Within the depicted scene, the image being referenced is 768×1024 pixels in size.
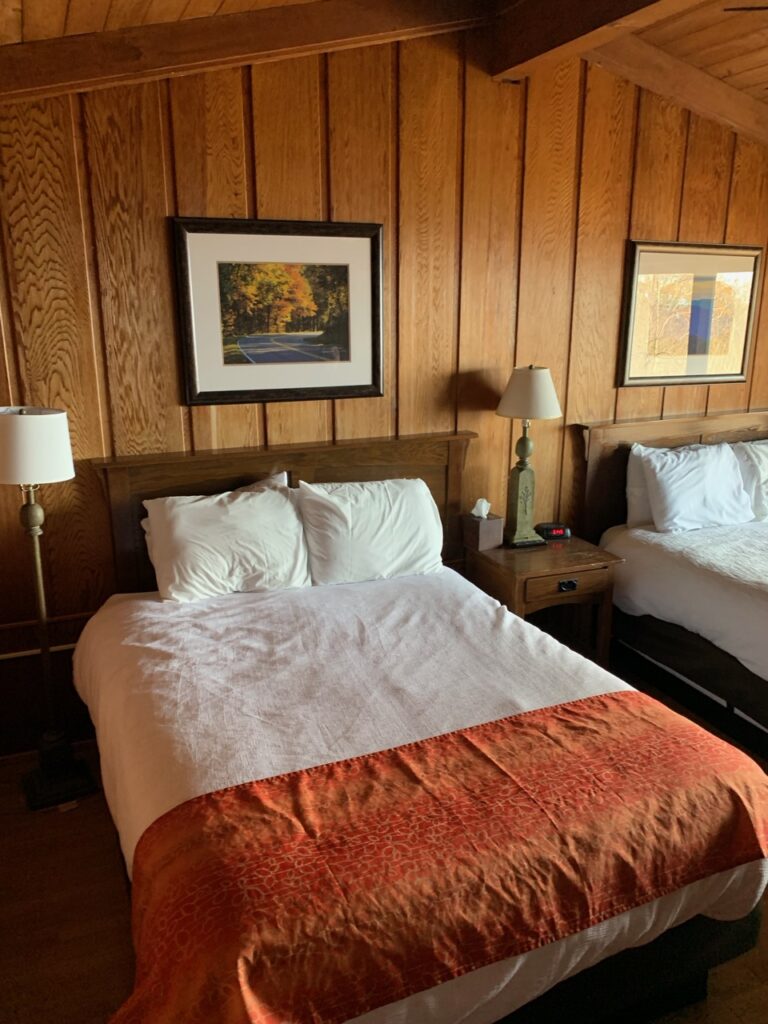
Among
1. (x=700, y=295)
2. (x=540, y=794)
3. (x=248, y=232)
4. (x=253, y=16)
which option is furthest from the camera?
(x=700, y=295)

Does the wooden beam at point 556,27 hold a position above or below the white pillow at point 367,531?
above

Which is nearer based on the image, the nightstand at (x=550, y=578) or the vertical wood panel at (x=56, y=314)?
the vertical wood panel at (x=56, y=314)

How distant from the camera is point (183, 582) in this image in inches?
97.8

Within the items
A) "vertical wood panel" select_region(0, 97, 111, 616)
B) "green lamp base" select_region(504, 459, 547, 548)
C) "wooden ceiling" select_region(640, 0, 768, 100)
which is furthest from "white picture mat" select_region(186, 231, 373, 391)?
"wooden ceiling" select_region(640, 0, 768, 100)

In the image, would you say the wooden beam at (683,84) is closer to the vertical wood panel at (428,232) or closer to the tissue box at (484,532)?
the vertical wood panel at (428,232)

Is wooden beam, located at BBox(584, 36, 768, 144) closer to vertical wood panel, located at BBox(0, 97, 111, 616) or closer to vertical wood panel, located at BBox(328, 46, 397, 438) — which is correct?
vertical wood panel, located at BBox(328, 46, 397, 438)

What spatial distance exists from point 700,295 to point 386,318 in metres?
1.63

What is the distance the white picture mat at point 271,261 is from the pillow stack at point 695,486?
1362mm

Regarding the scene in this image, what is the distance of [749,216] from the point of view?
3582 millimetres

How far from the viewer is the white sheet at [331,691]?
147 cm

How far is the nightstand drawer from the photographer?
292cm

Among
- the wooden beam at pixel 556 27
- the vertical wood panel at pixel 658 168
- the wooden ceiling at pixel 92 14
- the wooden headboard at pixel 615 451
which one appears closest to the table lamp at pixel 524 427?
the wooden headboard at pixel 615 451

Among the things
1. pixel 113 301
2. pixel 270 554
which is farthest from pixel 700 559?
pixel 113 301

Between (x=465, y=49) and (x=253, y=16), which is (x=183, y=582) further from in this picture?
(x=465, y=49)
